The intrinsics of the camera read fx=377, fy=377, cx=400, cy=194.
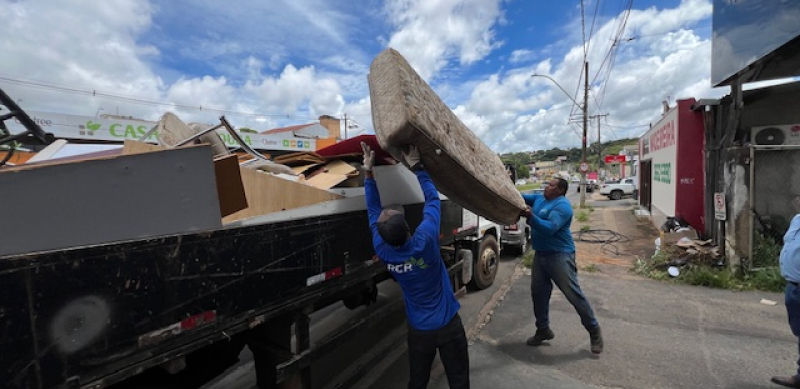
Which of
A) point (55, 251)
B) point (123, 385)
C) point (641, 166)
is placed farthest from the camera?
point (641, 166)

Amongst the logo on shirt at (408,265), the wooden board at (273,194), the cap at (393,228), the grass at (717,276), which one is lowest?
the grass at (717,276)

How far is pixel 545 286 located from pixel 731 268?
13.7ft

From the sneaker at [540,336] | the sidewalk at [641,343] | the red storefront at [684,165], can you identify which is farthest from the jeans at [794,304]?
the red storefront at [684,165]

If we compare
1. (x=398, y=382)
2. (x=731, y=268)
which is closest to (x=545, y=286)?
(x=398, y=382)

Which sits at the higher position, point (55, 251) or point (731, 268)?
point (55, 251)

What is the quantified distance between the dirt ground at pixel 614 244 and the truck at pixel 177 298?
631cm

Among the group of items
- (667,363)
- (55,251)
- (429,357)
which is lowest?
(667,363)

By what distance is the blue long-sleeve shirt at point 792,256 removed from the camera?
301 centimetres

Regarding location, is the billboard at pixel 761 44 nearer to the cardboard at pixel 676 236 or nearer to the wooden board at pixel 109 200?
the cardboard at pixel 676 236

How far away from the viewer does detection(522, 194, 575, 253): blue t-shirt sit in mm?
3629

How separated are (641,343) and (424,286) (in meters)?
3.10

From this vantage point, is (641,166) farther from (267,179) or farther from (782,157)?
(267,179)

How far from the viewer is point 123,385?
1750 millimetres

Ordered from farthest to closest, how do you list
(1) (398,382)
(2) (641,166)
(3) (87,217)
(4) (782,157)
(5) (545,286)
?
(2) (641,166)
(4) (782,157)
(5) (545,286)
(1) (398,382)
(3) (87,217)
